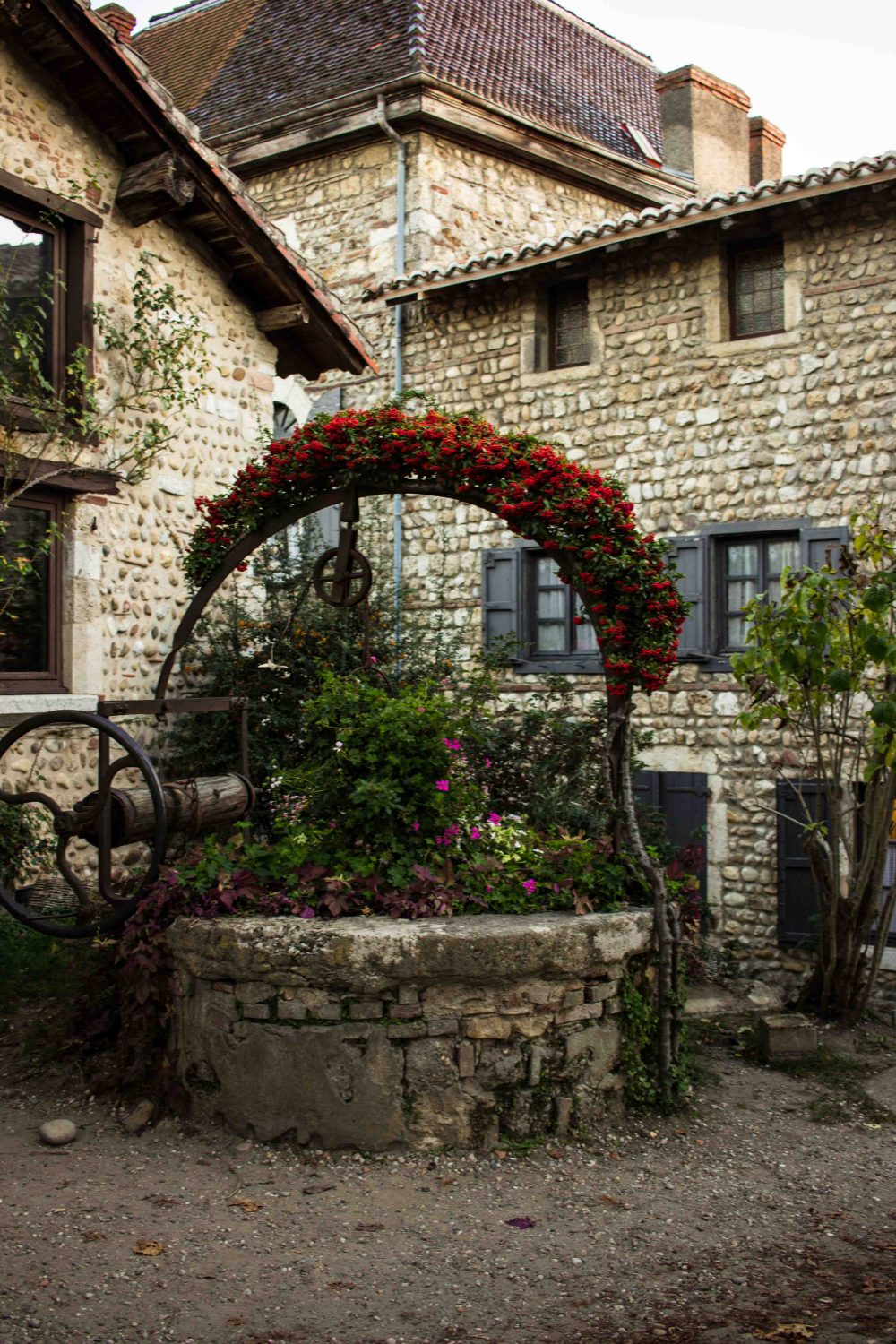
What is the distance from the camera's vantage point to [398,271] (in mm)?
12531

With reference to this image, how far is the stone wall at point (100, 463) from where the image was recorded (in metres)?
7.44

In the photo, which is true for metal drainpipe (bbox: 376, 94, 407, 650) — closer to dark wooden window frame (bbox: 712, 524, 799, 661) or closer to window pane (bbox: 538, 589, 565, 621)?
window pane (bbox: 538, 589, 565, 621)

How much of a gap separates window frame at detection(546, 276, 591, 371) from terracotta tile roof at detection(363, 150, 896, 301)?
70 cm

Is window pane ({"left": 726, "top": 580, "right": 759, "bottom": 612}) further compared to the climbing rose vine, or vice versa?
window pane ({"left": 726, "top": 580, "right": 759, "bottom": 612})

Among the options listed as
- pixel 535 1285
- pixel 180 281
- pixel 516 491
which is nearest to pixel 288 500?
pixel 516 491

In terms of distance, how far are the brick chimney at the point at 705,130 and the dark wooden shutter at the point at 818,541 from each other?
5663 millimetres

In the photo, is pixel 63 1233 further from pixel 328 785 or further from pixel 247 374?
pixel 247 374

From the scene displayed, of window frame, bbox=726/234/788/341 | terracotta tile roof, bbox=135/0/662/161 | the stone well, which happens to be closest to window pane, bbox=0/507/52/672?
the stone well

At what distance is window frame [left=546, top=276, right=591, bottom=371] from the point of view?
36.2 feet

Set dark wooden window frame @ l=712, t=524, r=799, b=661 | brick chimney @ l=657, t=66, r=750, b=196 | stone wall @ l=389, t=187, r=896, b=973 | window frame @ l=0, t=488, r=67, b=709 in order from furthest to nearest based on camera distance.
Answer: brick chimney @ l=657, t=66, r=750, b=196
dark wooden window frame @ l=712, t=524, r=799, b=661
stone wall @ l=389, t=187, r=896, b=973
window frame @ l=0, t=488, r=67, b=709

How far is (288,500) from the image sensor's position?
21.6 feet

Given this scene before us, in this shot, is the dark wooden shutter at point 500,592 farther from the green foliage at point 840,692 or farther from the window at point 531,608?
the green foliage at point 840,692

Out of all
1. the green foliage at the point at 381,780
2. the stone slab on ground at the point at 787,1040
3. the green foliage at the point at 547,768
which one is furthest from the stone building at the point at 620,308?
the green foliage at the point at 381,780

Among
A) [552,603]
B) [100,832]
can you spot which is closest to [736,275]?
[552,603]
